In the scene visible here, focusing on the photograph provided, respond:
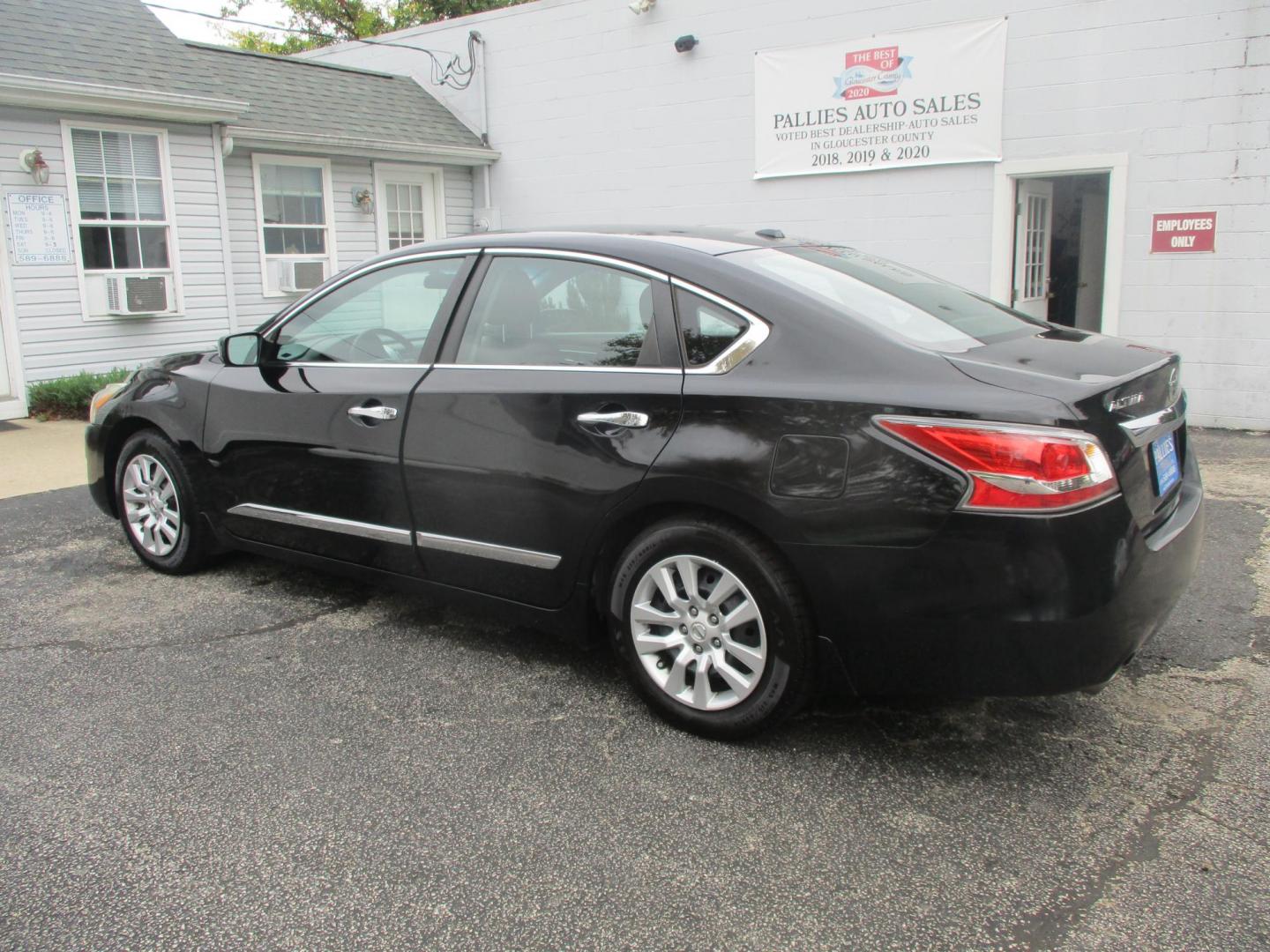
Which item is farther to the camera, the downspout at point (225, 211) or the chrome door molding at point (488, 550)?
the downspout at point (225, 211)

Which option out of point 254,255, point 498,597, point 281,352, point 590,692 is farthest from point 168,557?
point 254,255

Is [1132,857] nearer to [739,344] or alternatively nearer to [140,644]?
[739,344]

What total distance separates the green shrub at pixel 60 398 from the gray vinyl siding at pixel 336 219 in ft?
7.58

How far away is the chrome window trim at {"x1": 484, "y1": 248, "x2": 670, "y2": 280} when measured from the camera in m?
3.30

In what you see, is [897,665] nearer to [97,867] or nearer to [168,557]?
[97,867]

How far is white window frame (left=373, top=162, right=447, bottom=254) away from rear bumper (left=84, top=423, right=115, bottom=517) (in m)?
8.07

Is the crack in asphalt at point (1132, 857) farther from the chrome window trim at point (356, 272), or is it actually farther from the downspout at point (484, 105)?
the downspout at point (484, 105)

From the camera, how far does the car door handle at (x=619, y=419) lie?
3.14 meters

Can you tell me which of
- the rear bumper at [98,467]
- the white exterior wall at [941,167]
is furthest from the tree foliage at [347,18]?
the rear bumper at [98,467]

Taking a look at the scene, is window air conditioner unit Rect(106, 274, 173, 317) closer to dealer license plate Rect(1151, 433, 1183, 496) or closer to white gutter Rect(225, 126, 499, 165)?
white gutter Rect(225, 126, 499, 165)

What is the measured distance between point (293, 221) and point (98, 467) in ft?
26.2

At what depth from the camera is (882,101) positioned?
10.3 meters

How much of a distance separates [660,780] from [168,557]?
295cm

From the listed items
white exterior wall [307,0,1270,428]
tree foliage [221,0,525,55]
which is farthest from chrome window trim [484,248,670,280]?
tree foliage [221,0,525,55]
